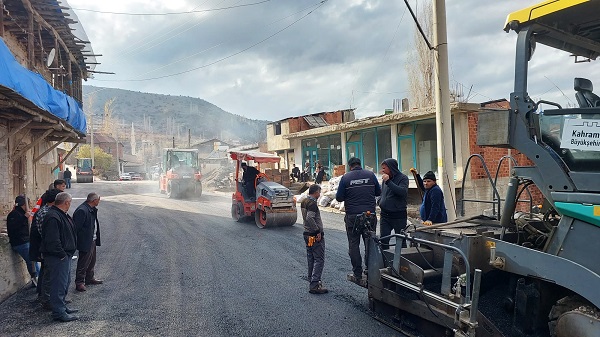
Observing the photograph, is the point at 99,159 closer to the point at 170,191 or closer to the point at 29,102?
the point at 170,191

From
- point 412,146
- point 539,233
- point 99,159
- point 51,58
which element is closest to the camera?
point 539,233

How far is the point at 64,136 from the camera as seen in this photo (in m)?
13.1

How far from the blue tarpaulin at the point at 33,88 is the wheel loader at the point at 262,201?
4699 millimetres

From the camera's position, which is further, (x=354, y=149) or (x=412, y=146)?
(x=354, y=149)

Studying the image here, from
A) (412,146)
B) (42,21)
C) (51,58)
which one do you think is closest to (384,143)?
(412,146)

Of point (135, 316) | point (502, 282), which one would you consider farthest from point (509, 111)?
point (135, 316)

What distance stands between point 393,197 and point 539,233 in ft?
8.47

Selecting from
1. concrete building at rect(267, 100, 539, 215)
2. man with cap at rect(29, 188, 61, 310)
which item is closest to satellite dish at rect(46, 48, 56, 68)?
man with cap at rect(29, 188, 61, 310)

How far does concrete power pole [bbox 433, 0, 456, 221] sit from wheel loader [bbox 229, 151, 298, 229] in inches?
171

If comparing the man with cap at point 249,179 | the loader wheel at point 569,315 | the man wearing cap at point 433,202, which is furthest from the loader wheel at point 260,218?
the loader wheel at point 569,315

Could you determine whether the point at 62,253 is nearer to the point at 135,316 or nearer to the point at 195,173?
the point at 135,316

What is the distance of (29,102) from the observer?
7273 millimetres

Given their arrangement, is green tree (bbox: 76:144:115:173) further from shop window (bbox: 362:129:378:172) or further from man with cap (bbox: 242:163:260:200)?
man with cap (bbox: 242:163:260:200)

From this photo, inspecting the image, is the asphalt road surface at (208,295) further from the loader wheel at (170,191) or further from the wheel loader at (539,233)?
the loader wheel at (170,191)
